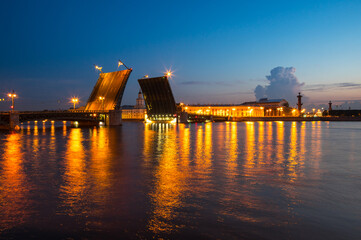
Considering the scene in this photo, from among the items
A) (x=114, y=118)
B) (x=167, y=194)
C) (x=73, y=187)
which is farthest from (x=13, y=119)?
(x=167, y=194)

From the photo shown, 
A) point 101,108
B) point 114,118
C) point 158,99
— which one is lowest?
point 114,118

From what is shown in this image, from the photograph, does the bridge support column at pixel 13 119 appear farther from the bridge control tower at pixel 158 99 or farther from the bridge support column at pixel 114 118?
the bridge control tower at pixel 158 99

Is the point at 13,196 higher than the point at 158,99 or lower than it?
lower

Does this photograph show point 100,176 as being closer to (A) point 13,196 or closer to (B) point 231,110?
(A) point 13,196

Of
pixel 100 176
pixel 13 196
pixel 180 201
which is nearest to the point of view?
pixel 180 201

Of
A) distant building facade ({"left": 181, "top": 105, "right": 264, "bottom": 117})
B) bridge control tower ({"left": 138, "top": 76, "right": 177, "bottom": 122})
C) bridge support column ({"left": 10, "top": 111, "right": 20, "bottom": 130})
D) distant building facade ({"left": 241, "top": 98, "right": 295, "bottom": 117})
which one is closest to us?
bridge support column ({"left": 10, "top": 111, "right": 20, "bottom": 130})

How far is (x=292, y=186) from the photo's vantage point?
37.4 feet

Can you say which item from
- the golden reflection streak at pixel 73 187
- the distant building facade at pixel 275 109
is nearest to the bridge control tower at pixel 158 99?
the golden reflection streak at pixel 73 187

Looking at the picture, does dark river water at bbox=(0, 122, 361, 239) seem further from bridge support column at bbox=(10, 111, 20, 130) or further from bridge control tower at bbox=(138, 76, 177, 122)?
bridge control tower at bbox=(138, 76, 177, 122)

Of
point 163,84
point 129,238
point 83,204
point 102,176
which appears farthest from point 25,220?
point 163,84

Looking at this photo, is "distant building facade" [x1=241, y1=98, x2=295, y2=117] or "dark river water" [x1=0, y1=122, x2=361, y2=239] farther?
"distant building facade" [x1=241, y1=98, x2=295, y2=117]

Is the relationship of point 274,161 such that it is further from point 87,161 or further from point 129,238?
Result: point 129,238

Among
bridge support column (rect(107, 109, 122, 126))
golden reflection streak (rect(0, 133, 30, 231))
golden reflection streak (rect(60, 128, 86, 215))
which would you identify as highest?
bridge support column (rect(107, 109, 122, 126))

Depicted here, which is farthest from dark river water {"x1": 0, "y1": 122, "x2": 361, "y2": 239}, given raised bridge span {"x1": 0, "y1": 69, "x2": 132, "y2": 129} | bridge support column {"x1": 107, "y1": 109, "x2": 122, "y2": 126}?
bridge support column {"x1": 107, "y1": 109, "x2": 122, "y2": 126}
